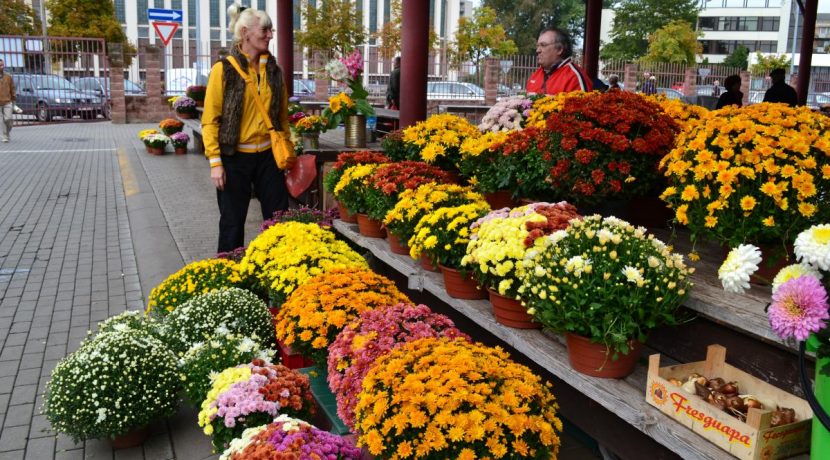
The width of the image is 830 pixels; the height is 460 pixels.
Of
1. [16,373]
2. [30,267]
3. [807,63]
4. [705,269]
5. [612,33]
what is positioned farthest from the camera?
[612,33]

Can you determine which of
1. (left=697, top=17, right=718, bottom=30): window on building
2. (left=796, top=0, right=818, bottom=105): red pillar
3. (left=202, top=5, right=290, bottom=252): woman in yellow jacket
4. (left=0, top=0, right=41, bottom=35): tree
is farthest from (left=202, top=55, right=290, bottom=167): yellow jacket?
(left=697, top=17, right=718, bottom=30): window on building

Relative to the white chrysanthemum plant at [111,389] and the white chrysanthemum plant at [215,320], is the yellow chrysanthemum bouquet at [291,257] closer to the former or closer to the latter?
the white chrysanthemum plant at [215,320]

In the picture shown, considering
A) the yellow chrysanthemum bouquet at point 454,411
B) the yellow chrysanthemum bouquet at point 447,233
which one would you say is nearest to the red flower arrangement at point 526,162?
the yellow chrysanthemum bouquet at point 447,233

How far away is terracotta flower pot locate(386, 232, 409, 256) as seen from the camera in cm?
439

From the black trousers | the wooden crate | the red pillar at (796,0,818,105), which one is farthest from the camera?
the red pillar at (796,0,818,105)

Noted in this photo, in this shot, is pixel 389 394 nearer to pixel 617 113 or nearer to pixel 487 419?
pixel 487 419

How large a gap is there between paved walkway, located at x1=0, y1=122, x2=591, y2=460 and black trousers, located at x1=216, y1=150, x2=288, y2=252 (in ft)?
3.21

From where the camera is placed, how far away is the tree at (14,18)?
4283 centimetres


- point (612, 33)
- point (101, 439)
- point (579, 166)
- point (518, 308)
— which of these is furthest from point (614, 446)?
point (612, 33)

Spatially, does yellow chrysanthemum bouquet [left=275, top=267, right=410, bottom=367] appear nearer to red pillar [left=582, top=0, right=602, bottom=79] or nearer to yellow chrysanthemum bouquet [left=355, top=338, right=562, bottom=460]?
yellow chrysanthemum bouquet [left=355, top=338, right=562, bottom=460]

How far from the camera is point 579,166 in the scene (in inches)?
144

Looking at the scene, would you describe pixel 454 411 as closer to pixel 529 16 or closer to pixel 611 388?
pixel 611 388

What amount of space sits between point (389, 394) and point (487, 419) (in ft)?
1.19

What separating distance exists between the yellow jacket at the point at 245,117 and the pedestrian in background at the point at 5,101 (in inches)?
638
